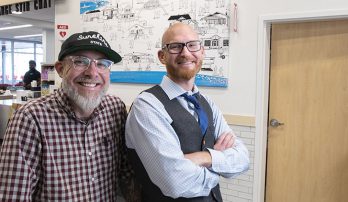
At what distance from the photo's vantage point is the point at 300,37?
3.20 meters

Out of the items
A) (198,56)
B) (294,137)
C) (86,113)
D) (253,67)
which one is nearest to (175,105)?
(198,56)

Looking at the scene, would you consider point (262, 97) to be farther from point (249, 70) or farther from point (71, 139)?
point (71, 139)

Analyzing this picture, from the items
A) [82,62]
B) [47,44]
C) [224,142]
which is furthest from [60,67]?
[47,44]

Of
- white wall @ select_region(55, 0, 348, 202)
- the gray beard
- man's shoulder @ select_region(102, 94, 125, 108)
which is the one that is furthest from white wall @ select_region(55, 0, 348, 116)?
the gray beard

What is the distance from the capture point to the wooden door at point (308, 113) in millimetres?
3072

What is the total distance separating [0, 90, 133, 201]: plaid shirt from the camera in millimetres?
1356

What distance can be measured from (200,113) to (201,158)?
25cm

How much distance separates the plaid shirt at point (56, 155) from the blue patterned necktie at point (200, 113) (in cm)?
43

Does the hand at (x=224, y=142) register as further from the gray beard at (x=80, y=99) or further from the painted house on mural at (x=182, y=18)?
the painted house on mural at (x=182, y=18)

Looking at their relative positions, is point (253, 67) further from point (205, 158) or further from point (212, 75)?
point (205, 158)

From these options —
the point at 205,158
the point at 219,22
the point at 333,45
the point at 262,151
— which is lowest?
the point at 262,151

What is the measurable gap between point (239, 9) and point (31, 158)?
2.61 meters

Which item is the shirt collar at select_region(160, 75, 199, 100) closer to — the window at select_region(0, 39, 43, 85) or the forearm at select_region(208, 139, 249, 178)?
the forearm at select_region(208, 139, 249, 178)

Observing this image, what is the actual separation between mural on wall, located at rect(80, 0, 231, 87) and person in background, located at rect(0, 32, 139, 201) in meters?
1.98
